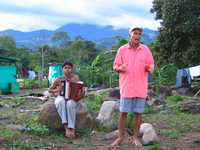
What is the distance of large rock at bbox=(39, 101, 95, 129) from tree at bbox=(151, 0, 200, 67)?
18110 millimetres

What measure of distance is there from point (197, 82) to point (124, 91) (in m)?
14.8

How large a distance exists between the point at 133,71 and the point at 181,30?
19.5 m

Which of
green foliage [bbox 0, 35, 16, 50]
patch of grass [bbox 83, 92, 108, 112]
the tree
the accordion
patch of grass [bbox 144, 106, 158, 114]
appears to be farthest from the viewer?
green foliage [bbox 0, 35, 16, 50]

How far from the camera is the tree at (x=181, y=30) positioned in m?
25.9

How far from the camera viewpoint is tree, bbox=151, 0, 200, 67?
25891mm

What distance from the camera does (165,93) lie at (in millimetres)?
17359

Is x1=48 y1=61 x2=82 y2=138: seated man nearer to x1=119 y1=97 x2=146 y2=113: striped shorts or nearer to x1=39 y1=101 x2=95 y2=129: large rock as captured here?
x1=39 y1=101 x2=95 y2=129: large rock

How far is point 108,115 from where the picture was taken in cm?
882

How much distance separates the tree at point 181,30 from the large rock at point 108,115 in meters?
17.4

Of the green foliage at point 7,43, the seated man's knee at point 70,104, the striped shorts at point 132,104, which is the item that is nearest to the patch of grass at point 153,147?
the striped shorts at point 132,104

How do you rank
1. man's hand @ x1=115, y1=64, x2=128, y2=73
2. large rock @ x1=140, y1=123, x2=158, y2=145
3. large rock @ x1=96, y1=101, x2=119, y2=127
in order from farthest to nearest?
large rock @ x1=96, y1=101, x2=119, y2=127, large rock @ x1=140, y1=123, x2=158, y2=145, man's hand @ x1=115, y1=64, x2=128, y2=73

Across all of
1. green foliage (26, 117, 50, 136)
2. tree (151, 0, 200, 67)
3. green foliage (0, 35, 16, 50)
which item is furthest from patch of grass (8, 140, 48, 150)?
green foliage (0, 35, 16, 50)

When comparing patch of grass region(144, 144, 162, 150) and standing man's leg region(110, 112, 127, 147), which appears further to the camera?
standing man's leg region(110, 112, 127, 147)

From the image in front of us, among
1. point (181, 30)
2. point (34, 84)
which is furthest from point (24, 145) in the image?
point (34, 84)
